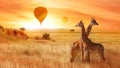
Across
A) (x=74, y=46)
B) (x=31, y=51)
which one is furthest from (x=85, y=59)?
(x=31, y=51)

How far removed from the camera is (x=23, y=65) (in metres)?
10.8

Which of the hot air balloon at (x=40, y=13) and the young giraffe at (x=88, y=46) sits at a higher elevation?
the hot air balloon at (x=40, y=13)

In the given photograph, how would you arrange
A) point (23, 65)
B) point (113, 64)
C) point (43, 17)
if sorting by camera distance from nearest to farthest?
point (23, 65)
point (113, 64)
point (43, 17)

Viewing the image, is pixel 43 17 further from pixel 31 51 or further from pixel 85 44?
pixel 85 44

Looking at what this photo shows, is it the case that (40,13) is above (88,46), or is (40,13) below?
above

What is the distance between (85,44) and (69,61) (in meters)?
1.02

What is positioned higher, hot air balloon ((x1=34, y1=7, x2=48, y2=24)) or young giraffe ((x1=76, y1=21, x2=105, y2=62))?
hot air balloon ((x1=34, y1=7, x2=48, y2=24))

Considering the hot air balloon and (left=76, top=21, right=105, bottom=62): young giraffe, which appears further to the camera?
the hot air balloon

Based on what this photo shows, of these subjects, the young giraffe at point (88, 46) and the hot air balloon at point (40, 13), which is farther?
the hot air balloon at point (40, 13)

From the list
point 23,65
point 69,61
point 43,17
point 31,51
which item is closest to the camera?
point 23,65

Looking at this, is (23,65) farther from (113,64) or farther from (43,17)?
(43,17)

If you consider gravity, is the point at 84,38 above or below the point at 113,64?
above

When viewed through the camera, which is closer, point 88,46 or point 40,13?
point 88,46

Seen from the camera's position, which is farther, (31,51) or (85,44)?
(31,51)
